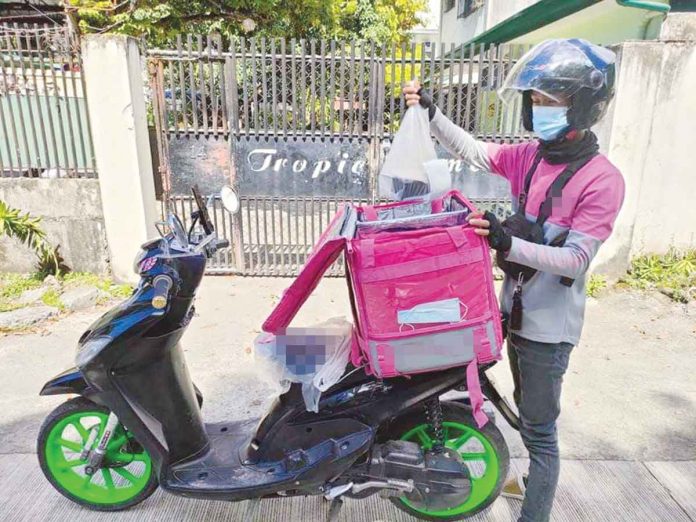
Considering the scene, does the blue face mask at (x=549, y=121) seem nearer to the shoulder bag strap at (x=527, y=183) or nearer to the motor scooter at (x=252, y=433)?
the shoulder bag strap at (x=527, y=183)

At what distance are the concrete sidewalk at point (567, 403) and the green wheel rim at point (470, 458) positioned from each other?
0.50ft

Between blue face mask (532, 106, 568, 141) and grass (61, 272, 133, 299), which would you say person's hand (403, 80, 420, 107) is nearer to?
blue face mask (532, 106, 568, 141)

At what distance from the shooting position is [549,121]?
5.94 ft

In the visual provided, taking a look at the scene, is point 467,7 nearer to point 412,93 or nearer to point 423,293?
point 412,93

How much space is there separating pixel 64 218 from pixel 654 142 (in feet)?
18.7

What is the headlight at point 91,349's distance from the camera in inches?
79.5

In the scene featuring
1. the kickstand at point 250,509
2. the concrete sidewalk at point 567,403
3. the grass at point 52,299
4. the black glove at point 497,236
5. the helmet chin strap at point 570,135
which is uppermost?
the helmet chin strap at point 570,135

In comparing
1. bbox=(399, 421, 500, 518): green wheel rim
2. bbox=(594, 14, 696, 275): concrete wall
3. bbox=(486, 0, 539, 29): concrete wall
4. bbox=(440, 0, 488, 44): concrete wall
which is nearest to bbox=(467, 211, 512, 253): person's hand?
bbox=(399, 421, 500, 518): green wheel rim

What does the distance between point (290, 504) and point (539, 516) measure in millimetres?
1073

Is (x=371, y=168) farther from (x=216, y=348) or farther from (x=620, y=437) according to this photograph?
(x=620, y=437)

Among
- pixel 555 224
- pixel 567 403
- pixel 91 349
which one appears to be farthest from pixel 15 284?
pixel 555 224

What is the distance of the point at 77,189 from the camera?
5.07 meters

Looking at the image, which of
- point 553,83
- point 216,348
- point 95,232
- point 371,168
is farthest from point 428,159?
point 95,232

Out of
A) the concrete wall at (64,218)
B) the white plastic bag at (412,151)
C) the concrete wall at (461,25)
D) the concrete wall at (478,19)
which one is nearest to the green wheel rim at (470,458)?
the white plastic bag at (412,151)
